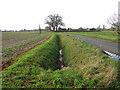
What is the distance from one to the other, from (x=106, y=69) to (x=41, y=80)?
4.37 metres

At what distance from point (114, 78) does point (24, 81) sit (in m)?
5.21

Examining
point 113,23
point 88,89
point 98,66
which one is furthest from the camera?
point 113,23

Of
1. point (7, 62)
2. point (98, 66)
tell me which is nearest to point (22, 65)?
point (7, 62)

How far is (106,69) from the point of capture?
5.91 metres

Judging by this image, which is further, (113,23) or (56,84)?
(113,23)

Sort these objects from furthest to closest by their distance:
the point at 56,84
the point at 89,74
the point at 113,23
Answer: the point at 113,23 < the point at 89,74 < the point at 56,84

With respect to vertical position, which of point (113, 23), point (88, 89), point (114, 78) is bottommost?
point (88, 89)

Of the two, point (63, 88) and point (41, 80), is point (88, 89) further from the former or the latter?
point (41, 80)

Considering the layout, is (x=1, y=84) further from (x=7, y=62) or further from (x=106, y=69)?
(x=106, y=69)

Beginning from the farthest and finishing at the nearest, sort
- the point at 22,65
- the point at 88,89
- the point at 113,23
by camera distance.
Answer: the point at 113,23
the point at 22,65
the point at 88,89

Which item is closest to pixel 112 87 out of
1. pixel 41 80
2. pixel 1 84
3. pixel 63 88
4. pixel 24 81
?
pixel 63 88

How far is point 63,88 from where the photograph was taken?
452 centimetres

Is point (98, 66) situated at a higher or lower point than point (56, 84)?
higher

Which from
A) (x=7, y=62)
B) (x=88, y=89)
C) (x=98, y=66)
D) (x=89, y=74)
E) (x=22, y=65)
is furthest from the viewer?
(x=7, y=62)
